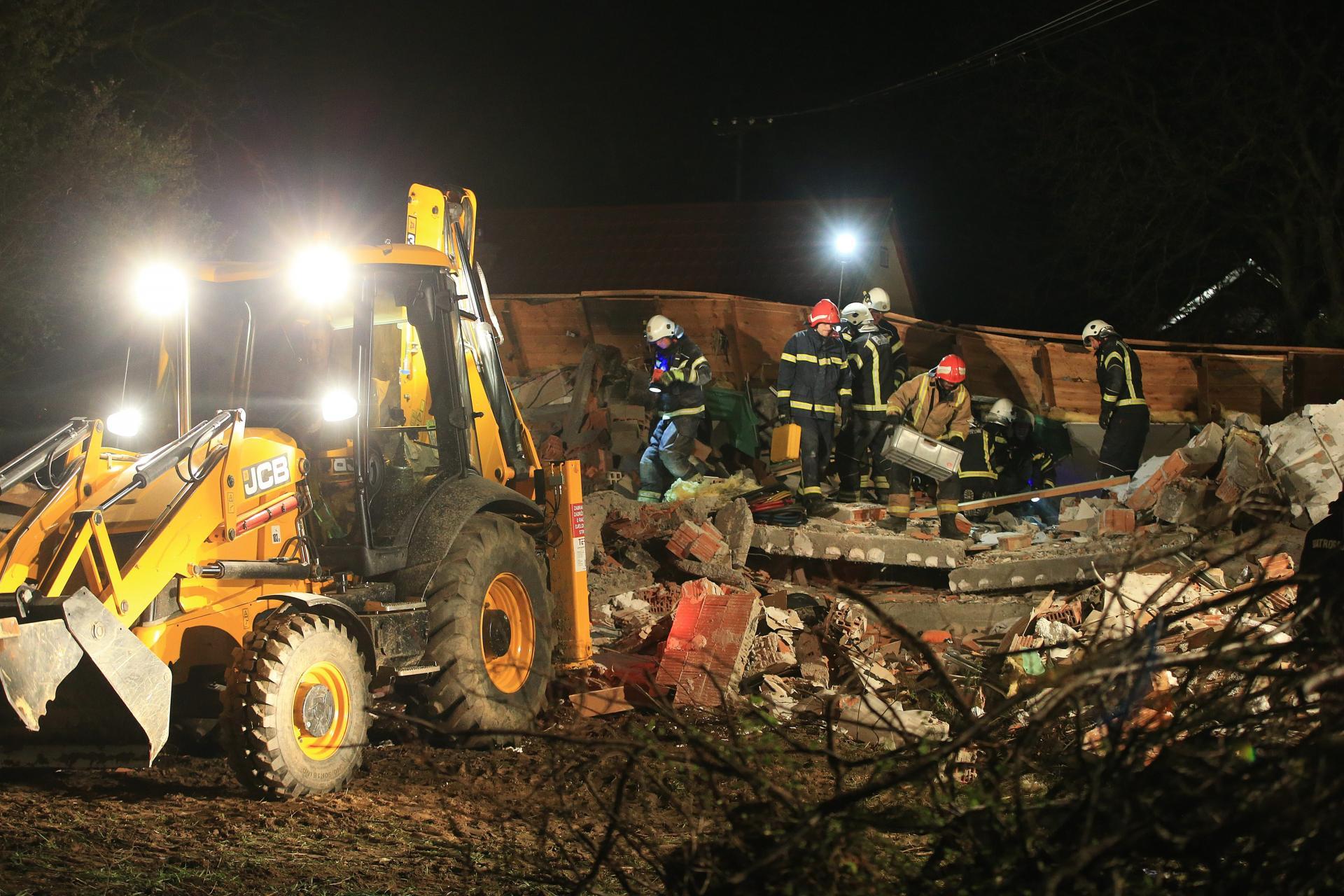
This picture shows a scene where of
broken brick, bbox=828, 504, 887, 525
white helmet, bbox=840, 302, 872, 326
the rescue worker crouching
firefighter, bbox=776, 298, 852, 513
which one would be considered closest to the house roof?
white helmet, bbox=840, 302, 872, 326

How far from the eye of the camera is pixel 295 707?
516 centimetres

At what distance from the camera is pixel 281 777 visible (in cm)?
502

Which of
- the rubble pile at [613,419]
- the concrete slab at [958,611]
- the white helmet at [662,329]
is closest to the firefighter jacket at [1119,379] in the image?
the concrete slab at [958,611]

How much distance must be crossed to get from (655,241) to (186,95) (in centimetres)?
887

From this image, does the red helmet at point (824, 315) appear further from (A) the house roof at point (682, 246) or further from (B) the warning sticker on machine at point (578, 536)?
(A) the house roof at point (682, 246)

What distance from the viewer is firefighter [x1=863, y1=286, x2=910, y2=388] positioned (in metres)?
13.4

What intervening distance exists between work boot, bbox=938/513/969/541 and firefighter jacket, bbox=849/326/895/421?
1.66 m

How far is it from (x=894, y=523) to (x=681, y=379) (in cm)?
267

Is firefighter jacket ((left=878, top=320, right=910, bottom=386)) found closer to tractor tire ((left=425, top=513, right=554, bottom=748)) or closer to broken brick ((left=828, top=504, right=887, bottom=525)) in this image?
broken brick ((left=828, top=504, right=887, bottom=525))

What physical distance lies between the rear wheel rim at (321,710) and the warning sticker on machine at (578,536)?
217cm

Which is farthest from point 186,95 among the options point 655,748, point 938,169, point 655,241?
point 938,169

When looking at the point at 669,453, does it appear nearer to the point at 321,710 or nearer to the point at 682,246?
the point at 321,710

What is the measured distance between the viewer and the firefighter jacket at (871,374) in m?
12.7

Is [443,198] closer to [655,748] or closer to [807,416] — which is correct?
[655,748]
